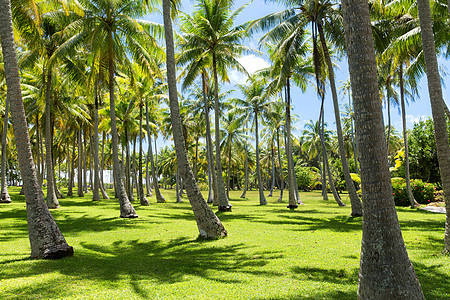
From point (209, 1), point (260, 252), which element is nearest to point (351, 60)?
point (260, 252)

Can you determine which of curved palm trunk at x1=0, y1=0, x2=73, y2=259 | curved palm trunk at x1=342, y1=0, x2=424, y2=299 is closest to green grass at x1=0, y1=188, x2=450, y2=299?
curved palm trunk at x1=0, y1=0, x2=73, y2=259

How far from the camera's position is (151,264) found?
691cm

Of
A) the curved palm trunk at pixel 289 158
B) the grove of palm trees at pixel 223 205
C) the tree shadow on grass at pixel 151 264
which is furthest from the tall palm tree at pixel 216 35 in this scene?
the tree shadow on grass at pixel 151 264

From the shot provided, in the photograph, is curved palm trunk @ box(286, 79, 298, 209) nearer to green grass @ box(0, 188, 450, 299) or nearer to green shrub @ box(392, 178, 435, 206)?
green shrub @ box(392, 178, 435, 206)

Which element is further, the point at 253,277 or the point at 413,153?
the point at 413,153

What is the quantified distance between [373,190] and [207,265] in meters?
4.22

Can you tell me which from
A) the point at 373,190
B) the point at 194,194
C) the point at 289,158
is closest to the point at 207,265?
the point at 194,194

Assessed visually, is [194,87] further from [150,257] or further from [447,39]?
[150,257]

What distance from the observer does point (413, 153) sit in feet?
81.7

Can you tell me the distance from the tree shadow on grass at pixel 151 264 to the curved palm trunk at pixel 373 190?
2.40 metres

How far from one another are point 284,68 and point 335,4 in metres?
4.20

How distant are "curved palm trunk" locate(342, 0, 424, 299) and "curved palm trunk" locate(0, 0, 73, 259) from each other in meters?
6.52

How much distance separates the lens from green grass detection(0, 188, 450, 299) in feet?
16.0

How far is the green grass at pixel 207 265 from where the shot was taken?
4887 mm
